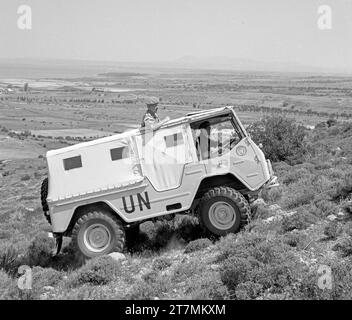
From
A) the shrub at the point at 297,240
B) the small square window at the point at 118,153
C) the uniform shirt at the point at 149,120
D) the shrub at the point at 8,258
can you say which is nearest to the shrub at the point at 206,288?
the shrub at the point at 297,240

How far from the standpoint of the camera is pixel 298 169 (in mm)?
16547

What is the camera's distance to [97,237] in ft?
35.7

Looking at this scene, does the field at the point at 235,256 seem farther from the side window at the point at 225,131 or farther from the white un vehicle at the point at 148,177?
the side window at the point at 225,131

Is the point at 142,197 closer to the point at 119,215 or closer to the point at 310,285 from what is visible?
the point at 119,215

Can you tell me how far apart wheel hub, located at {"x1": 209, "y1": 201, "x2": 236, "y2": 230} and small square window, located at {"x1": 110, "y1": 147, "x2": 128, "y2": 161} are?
205 cm

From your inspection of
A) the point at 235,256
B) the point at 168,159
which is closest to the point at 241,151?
the point at 168,159

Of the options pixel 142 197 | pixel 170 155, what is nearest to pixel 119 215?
pixel 142 197

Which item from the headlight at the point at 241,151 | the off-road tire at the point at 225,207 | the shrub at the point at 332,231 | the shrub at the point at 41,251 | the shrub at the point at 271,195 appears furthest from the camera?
the shrub at the point at 271,195

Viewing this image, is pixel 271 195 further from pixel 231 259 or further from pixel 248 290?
pixel 248 290

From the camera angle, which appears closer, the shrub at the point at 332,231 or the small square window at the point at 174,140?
the shrub at the point at 332,231

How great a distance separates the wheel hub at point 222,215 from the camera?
34.4 ft

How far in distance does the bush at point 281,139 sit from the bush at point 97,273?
11586mm

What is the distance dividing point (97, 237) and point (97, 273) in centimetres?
161
